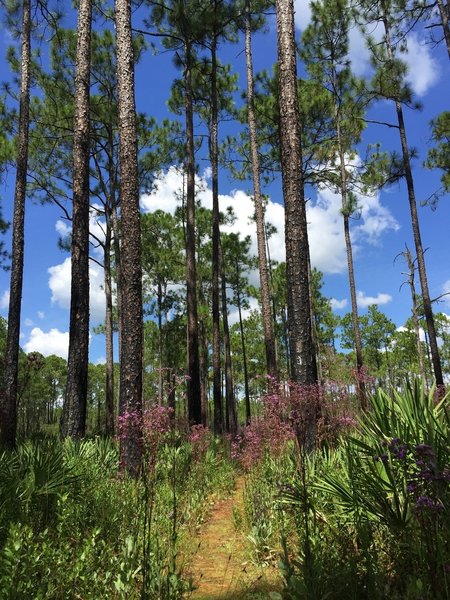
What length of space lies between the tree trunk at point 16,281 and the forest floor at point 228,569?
6.58 m

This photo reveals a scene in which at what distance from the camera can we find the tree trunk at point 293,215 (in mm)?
6191

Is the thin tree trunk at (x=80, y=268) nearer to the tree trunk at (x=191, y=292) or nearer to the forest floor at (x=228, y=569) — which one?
the forest floor at (x=228, y=569)

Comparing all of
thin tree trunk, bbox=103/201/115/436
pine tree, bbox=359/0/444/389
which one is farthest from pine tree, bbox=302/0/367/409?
thin tree trunk, bbox=103/201/115/436

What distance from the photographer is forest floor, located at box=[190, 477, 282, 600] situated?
3.31 meters

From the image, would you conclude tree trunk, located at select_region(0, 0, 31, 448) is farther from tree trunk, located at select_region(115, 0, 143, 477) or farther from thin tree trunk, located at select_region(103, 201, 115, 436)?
thin tree trunk, located at select_region(103, 201, 115, 436)

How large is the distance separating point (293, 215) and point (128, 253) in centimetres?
266

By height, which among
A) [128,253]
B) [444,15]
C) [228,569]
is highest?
[444,15]

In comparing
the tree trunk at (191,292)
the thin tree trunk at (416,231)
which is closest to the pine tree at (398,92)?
the thin tree trunk at (416,231)

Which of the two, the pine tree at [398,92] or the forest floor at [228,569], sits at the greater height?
the pine tree at [398,92]

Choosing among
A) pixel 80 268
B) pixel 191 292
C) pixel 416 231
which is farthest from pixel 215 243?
pixel 80 268

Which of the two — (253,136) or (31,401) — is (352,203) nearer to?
(253,136)

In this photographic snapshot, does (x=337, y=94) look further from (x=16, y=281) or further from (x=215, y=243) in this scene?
(x=16, y=281)

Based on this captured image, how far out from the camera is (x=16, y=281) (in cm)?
1125

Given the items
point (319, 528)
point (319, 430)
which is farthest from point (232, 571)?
point (319, 430)
